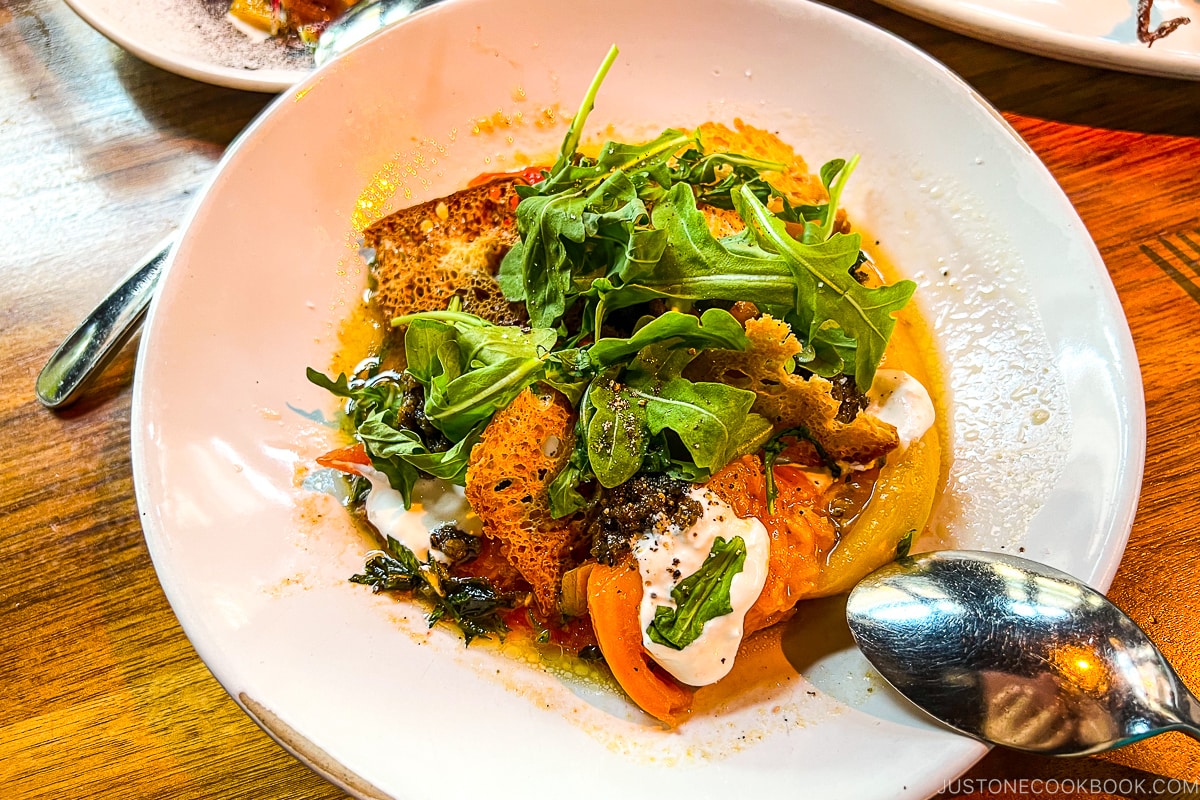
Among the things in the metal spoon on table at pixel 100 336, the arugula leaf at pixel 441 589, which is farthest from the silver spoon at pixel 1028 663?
the metal spoon on table at pixel 100 336

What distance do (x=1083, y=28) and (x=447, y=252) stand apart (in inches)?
80.3

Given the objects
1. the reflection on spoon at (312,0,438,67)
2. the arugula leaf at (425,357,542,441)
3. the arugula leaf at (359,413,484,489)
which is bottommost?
the arugula leaf at (359,413,484,489)

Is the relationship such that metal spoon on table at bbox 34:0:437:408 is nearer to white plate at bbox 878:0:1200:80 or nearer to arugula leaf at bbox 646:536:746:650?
arugula leaf at bbox 646:536:746:650

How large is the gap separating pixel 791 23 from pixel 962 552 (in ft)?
4.94

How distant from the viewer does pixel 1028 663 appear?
1.39 meters

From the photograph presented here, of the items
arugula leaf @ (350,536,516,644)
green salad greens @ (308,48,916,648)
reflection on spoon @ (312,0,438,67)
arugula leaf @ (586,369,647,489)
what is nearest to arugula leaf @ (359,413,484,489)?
green salad greens @ (308,48,916,648)

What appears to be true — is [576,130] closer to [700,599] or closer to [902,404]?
[902,404]

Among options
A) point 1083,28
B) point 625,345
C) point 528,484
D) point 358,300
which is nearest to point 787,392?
point 625,345

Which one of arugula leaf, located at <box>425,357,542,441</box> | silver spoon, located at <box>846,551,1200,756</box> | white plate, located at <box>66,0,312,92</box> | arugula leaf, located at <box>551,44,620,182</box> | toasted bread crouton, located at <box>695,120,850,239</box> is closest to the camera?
silver spoon, located at <box>846,551,1200,756</box>

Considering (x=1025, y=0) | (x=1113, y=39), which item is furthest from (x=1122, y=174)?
(x=1025, y=0)

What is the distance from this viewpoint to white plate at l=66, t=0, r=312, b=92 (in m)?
2.34

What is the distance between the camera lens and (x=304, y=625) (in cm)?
160

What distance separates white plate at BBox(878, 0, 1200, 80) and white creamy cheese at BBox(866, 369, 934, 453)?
1207mm

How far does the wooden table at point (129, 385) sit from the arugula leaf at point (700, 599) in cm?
40
